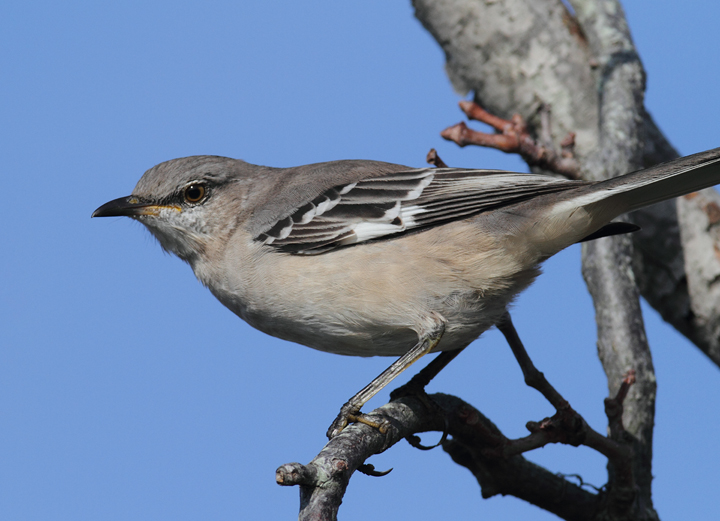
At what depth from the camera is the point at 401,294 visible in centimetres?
409

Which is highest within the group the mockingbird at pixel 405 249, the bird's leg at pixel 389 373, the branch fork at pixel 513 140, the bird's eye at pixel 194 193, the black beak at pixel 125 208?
the branch fork at pixel 513 140

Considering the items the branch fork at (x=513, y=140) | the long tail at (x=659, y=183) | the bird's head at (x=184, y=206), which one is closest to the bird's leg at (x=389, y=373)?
the long tail at (x=659, y=183)

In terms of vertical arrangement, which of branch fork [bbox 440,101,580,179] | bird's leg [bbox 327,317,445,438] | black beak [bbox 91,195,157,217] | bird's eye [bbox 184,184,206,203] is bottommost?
bird's leg [bbox 327,317,445,438]

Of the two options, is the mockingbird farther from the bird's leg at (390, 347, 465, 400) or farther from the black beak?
the bird's leg at (390, 347, 465, 400)

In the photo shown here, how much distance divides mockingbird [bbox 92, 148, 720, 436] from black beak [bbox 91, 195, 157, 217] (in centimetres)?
2

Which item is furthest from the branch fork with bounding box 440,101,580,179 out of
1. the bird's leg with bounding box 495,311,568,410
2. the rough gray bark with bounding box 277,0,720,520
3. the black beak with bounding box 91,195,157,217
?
the black beak with bounding box 91,195,157,217

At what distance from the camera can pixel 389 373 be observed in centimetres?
409

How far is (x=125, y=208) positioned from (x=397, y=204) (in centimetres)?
187

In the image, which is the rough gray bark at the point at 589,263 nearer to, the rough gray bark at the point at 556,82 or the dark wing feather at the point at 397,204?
the rough gray bark at the point at 556,82

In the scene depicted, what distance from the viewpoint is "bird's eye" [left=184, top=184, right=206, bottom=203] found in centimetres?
494

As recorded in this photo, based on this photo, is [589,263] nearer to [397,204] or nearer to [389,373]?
[397,204]

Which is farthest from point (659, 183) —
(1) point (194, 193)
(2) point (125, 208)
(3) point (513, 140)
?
(2) point (125, 208)

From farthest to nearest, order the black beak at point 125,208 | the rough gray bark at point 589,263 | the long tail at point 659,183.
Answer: the black beak at point 125,208 → the rough gray bark at point 589,263 → the long tail at point 659,183

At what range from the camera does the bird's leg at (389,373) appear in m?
3.98
